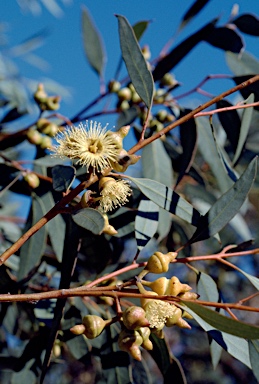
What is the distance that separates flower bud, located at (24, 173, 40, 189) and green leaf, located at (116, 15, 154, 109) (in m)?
0.46

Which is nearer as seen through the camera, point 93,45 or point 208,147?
point 208,147

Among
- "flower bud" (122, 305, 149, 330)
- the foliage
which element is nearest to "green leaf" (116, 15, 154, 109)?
the foliage

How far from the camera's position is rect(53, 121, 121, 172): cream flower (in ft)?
2.84

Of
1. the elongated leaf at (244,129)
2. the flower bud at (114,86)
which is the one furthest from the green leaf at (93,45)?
the elongated leaf at (244,129)

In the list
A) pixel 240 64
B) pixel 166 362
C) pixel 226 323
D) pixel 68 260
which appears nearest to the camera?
pixel 226 323

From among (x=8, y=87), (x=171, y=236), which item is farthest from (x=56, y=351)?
(x=8, y=87)

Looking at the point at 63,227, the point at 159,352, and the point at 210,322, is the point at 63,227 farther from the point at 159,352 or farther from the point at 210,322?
the point at 210,322

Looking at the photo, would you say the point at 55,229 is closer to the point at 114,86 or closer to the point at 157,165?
the point at 157,165

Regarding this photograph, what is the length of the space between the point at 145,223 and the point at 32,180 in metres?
0.39

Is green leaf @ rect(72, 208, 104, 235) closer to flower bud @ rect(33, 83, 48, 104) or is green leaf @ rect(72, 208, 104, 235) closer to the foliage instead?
the foliage

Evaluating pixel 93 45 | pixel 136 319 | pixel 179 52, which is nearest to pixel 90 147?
pixel 136 319

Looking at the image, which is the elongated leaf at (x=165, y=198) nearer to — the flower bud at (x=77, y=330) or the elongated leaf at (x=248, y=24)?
the flower bud at (x=77, y=330)

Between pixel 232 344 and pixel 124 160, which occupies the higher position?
pixel 124 160

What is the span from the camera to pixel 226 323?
762mm
